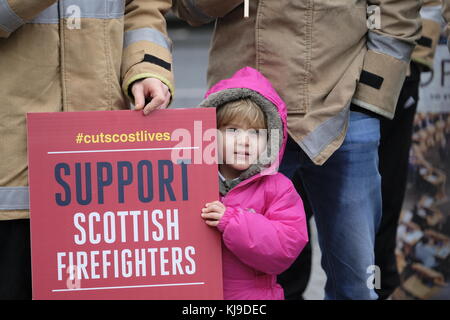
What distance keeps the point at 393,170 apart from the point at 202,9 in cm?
144

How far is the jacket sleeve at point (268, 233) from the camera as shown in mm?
2400

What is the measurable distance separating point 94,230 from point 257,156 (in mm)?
579

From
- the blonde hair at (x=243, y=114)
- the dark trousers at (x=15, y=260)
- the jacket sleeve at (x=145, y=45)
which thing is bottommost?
the dark trousers at (x=15, y=260)

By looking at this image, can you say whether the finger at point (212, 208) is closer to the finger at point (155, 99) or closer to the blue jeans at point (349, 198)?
the finger at point (155, 99)

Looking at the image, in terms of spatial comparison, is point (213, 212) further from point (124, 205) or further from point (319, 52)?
point (319, 52)

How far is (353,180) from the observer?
9.62 feet

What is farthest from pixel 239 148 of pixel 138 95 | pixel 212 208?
pixel 138 95

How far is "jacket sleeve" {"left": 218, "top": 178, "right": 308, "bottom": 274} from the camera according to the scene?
7.88ft

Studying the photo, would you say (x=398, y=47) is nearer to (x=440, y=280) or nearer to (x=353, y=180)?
(x=353, y=180)

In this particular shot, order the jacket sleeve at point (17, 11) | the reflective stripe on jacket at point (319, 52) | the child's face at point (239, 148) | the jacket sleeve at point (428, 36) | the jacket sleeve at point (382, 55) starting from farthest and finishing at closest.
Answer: the jacket sleeve at point (428, 36), the jacket sleeve at point (382, 55), the reflective stripe on jacket at point (319, 52), the child's face at point (239, 148), the jacket sleeve at point (17, 11)

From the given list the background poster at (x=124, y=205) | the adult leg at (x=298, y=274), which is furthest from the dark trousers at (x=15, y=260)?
the adult leg at (x=298, y=274)

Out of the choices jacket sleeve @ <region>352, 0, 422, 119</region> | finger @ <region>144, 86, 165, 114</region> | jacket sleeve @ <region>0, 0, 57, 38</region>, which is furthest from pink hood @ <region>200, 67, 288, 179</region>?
jacket sleeve @ <region>0, 0, 57, 38</region>

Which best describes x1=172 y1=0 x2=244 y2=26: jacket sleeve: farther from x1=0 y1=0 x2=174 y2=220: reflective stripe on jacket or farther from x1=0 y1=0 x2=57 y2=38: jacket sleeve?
x1=0 y1=0 x2=57 y2=38: jacket sleeve
